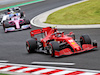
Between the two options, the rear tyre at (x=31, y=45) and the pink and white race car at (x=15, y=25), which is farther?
the pink and white race car at (x=15, y=25)

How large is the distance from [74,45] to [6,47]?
5.76 meters

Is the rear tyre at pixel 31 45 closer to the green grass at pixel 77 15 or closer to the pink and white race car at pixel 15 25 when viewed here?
the pink and white race car at pixel 15 25

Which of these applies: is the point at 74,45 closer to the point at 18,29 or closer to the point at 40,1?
the point at 18,29

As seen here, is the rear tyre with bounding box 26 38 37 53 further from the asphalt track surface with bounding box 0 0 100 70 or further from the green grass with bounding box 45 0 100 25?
the green grass with bounding box 45 0 100 25

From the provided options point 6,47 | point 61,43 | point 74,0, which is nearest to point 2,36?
point 6,47

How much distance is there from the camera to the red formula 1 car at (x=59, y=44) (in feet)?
39.9

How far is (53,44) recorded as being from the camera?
12.2 meters

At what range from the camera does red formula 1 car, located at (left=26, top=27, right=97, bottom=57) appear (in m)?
12.2

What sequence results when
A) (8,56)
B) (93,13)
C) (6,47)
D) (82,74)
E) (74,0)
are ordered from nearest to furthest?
(82,74), (8,56), (6,47), (93,13), (74,0)

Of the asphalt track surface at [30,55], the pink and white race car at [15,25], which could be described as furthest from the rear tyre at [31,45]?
the pink and white race car at [15,25]

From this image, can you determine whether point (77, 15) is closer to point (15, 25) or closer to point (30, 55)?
→ point (15, 25)

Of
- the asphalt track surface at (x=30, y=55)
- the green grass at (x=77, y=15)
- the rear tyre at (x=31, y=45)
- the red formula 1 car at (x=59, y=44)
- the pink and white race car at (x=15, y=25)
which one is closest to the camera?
the asphalt track surface at (x=30, y=55)

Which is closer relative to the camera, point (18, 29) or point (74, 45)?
point (74, 45)

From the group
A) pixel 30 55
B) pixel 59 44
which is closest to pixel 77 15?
pixel 30 55
